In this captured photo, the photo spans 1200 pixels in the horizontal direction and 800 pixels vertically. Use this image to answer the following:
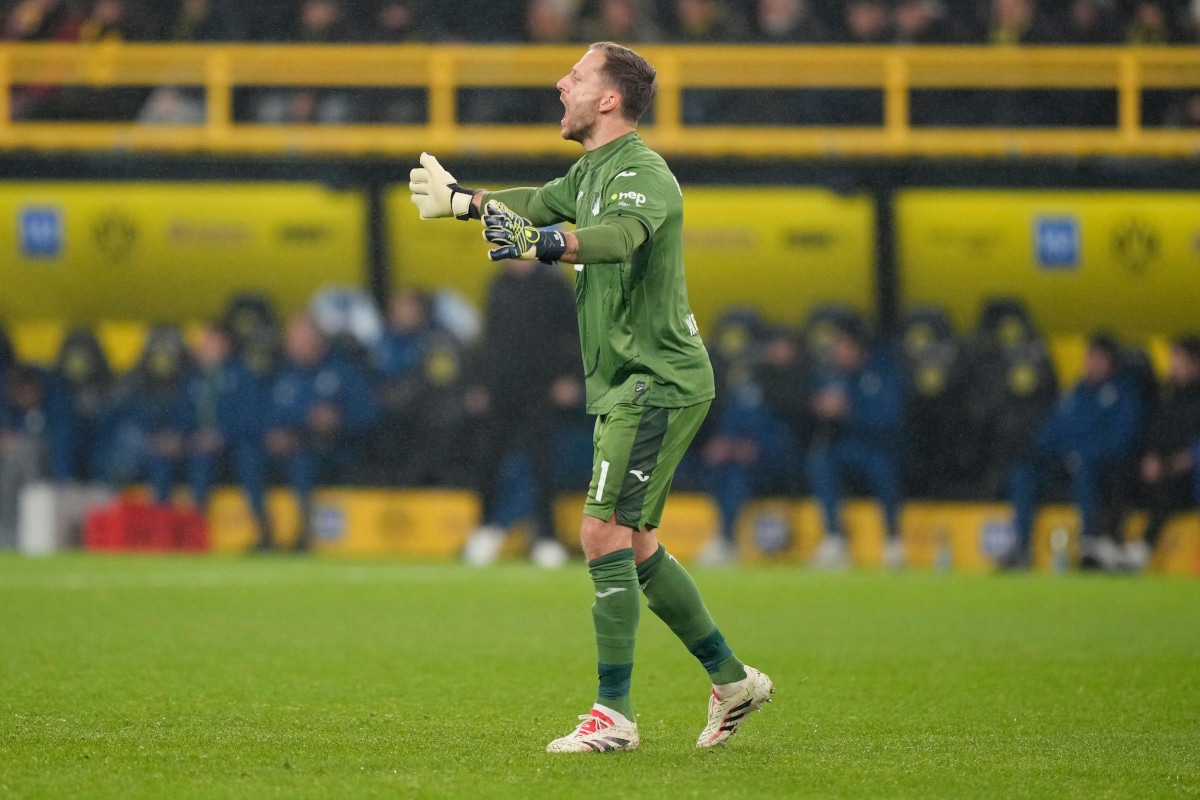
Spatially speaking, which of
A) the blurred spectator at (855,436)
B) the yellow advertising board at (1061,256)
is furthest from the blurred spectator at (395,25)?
the blurred spectator at (855,436)

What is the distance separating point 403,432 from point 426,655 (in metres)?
7.71

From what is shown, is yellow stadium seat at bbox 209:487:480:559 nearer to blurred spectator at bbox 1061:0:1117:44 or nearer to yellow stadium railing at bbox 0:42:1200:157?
yellow stadium railing at bbox 0:42:1200:157

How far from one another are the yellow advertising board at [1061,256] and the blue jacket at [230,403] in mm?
5507

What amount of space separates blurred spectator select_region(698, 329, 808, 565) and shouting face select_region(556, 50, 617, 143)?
29.8 feet

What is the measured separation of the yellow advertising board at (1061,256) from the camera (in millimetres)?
16031

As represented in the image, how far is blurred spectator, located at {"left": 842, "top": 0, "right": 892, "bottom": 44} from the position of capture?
15.7 meters

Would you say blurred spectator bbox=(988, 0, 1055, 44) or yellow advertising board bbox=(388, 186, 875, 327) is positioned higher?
blurred spectator bbox=(988, 0, 1055, 44)

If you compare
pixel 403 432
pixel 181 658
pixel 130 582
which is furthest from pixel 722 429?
pixel 181 658

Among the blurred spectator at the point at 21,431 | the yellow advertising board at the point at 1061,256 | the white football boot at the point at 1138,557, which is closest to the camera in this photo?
the white football boot at the point at 1138,557

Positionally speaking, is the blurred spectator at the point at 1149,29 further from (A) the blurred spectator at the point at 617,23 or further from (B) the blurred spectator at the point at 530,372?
(B) the blurred spectator at the point at 530,372

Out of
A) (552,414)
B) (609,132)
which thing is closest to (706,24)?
(552,414)

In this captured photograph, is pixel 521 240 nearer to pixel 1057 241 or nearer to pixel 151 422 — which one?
pixel 151 422

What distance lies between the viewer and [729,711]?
18.2 ft

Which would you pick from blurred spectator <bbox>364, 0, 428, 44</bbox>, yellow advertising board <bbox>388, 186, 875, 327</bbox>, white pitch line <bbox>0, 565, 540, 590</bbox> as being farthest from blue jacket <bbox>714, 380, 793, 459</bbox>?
blurred spectator <bbox>364, 0, 428, 44</bbox>
